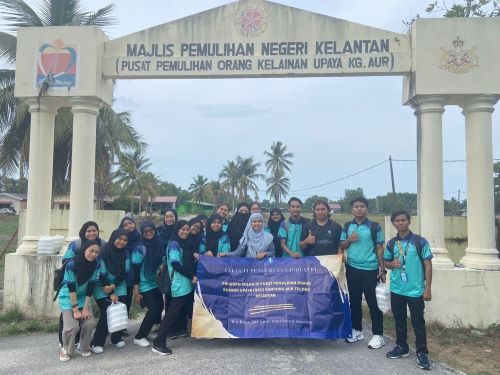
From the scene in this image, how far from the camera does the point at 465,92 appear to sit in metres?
6.15

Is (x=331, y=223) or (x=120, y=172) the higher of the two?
(x=120, y=172)

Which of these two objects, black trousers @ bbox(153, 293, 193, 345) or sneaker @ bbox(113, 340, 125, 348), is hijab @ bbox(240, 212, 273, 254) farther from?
sneaker @ bbox(113, 340, 125, 348)

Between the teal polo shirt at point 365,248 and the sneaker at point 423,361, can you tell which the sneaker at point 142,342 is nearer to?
the teal polo shirt at point 365,248

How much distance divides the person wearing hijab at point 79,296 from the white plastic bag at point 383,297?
324cm

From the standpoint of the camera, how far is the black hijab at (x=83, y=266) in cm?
452

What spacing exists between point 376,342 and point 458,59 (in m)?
4.20

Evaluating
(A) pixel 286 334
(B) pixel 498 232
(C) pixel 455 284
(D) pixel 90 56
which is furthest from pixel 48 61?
(B) pixel 498 232

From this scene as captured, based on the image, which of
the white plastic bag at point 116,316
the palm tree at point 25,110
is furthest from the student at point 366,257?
the palm tree at point 25,110

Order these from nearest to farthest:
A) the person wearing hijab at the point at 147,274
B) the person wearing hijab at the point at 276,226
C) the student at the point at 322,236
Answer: the person wearing hijab at the point at 147,274
the student at the point at 322,236
the person wearing hijab at the point at 276,226

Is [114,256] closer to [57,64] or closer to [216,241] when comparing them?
[216,241]

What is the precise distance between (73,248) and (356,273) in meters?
3.30

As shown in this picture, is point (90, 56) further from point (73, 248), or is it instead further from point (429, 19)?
point (429, 19)

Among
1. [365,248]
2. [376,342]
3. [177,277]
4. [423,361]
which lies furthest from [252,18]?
[423,361]

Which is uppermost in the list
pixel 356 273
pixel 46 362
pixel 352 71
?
pixel 352 71
